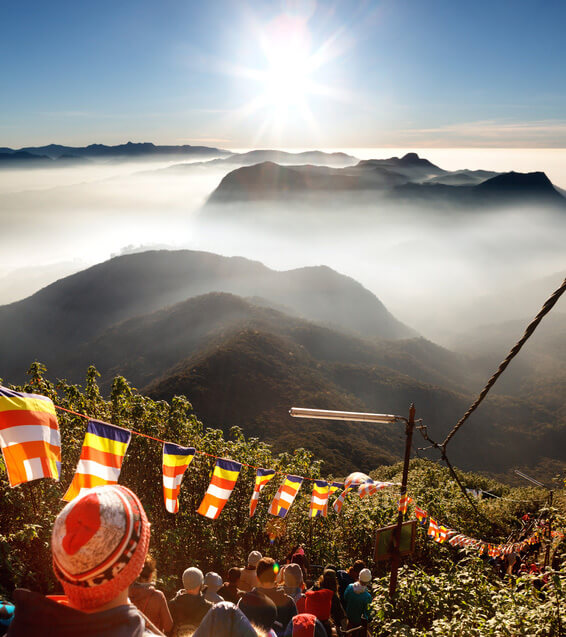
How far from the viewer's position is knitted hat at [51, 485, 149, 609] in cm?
188

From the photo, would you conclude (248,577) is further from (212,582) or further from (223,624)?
(223,624)

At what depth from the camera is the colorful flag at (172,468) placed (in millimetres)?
9859

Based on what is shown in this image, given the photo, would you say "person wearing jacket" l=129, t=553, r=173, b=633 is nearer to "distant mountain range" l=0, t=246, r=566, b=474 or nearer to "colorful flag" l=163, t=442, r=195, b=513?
"colorful flag" l=163, t=442, r=195, b=513

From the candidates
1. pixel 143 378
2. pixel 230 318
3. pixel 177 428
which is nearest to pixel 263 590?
pixel 177 428

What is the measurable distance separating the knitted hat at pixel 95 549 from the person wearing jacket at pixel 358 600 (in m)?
6.72

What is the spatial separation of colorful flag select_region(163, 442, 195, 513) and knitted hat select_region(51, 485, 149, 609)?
325 inches

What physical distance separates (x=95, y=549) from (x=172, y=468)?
339 inches

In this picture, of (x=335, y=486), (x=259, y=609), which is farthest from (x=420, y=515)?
(x=259, y=609)

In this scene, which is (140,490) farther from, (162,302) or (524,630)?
(162,302)

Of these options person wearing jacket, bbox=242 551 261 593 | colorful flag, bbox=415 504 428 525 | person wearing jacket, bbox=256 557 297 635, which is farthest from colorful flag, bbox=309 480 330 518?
person wearing jacket, bbox=256 557 297 635

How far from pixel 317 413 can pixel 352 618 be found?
12.0ft

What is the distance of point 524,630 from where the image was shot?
5223 millimetres

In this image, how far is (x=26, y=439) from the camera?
6855 millimetres

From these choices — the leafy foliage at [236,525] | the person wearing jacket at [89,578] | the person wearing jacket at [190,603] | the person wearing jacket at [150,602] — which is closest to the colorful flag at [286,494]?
the leafy foliage at [236,525]
